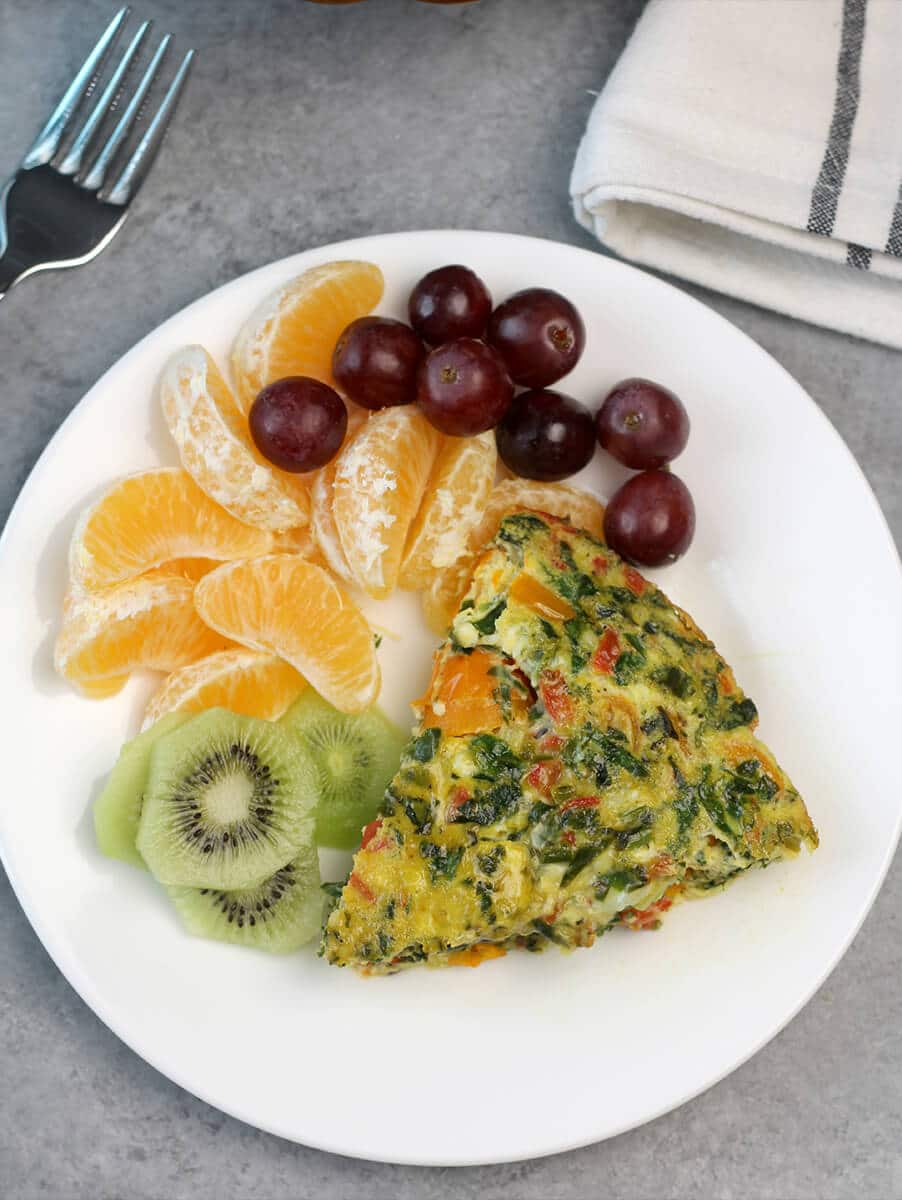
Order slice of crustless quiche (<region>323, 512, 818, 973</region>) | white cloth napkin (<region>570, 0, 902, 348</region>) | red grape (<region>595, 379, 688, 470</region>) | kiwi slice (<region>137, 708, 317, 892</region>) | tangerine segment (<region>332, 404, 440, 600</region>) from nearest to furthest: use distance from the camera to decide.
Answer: slice of crustless quiche (<region>323, 512, 818, 973</region>) < kiwi slice (<region>137, 708, 317, 892</region>) < tangerine segment (<region>332, 404, 440, 600</region>) < red grape (<region>595, 379, 688, 470</region>) < white cloth napkin (<region>570, 0, 902, 348</region>)

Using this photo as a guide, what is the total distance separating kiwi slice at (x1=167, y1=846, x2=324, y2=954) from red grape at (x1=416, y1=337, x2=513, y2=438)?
1.08 meters

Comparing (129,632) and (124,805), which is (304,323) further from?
(124,805)

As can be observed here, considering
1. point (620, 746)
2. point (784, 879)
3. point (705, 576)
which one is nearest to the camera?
point (620, 746)

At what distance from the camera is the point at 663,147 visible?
3.17 meters

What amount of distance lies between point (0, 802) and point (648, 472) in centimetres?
174

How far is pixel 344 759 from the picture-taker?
293 cm

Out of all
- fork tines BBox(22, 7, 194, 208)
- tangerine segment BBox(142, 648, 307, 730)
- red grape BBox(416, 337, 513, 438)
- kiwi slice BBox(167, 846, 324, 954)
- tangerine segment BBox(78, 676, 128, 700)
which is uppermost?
fork tines BBox(22, 7, 194, 208)

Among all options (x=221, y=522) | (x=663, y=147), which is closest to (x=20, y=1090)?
(x=221, y=522)

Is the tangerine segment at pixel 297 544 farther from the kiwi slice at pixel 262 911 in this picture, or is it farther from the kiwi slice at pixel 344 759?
the kiwi slice at pixel 262 911

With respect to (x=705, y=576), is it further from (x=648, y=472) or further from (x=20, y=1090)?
(x=20, y=1090)

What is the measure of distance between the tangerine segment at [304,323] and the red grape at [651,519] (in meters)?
0.82

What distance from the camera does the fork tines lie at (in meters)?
3.25

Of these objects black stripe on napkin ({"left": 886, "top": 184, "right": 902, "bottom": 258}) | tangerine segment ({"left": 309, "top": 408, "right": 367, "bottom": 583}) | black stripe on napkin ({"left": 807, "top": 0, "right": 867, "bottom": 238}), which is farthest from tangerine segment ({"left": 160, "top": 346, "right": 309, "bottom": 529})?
black stripe on napkin ({"left": 886, "top": 184, "right": 902, "bottom": 258})

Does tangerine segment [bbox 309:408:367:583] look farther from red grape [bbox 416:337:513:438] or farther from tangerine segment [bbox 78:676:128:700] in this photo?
tangerine segment [bbox 78:676:128:700]
